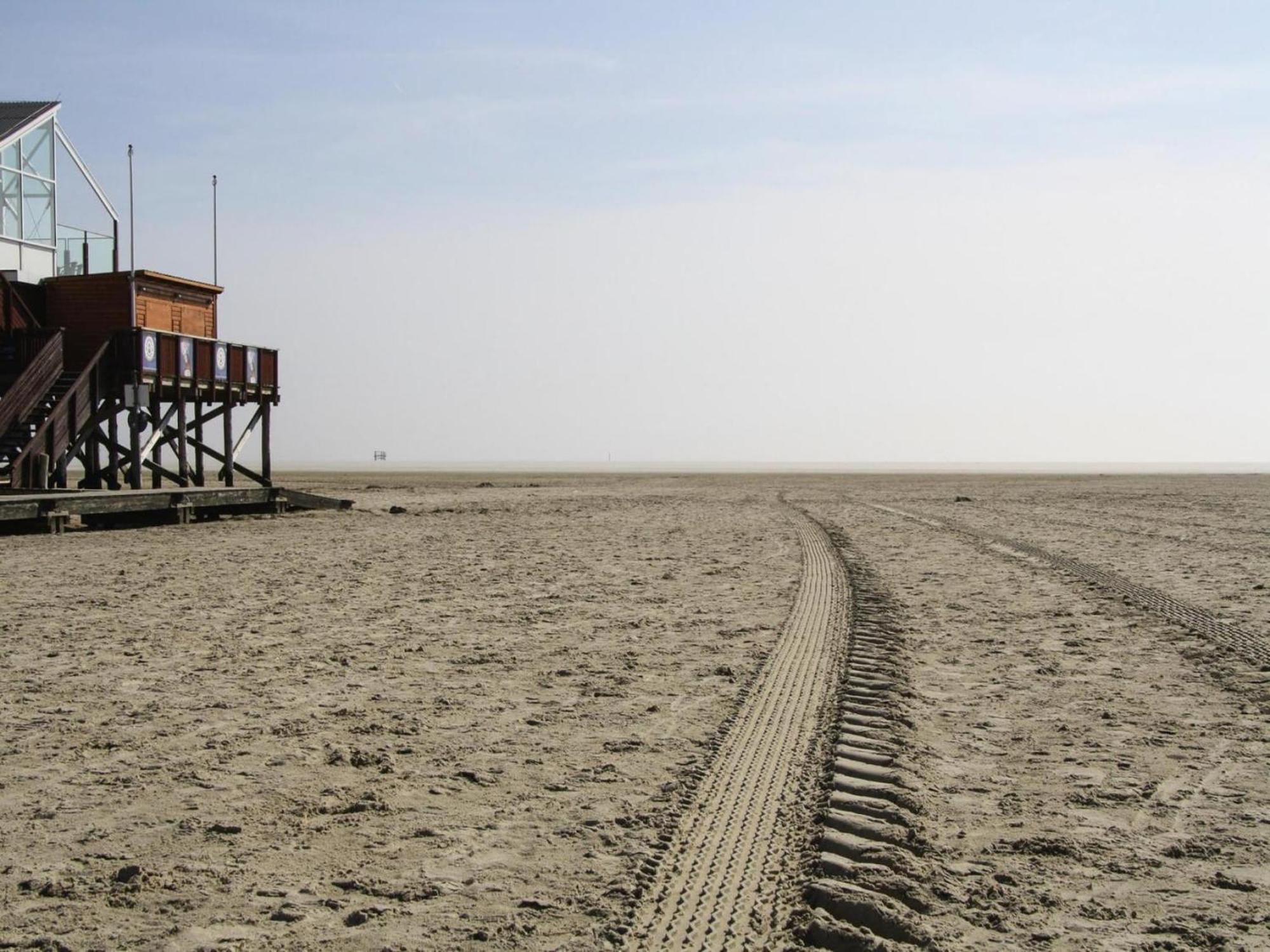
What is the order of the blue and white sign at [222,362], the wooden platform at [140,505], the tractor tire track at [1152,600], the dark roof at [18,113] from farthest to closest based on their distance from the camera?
the blue and white sign at [222,362]
the dark roof at [18,113]
the wooden platform at [140,505]
the tractor tire track at [1152,600]

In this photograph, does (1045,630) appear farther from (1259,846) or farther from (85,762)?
(85,762)

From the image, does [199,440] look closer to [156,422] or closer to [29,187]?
[156,422]

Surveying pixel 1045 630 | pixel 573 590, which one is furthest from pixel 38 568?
pixel 1045 630

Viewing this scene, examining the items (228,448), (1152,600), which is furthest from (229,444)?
(1152,600)

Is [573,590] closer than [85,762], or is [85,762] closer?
[85,762]

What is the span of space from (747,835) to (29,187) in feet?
87.2

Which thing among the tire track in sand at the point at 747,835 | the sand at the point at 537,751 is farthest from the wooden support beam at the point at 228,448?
the tire track in sand at the point at 747,835

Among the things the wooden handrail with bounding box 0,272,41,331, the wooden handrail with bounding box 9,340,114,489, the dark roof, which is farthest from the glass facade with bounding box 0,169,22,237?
the wooden handrail with bounding box 9,340,114,489

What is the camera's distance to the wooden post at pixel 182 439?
24.9 metres

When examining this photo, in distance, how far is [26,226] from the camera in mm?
25328

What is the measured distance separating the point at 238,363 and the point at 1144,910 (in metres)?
25.7

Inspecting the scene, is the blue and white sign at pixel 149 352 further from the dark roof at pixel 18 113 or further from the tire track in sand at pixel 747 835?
the tire track in sand at pixel 747 835

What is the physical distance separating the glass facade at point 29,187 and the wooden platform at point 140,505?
6.82 m

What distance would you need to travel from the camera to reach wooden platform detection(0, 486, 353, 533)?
739 inches
